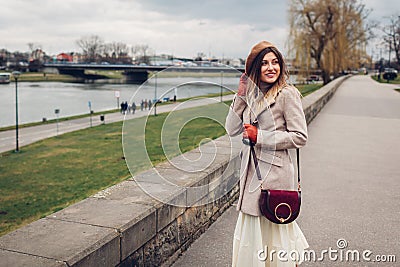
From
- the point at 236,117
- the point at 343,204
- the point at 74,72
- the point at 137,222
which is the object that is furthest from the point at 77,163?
the point at 74,72

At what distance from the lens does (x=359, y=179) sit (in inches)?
259

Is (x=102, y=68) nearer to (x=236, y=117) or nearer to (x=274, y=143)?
(x=236, y=117)

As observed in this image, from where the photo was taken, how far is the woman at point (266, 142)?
8.38 ft

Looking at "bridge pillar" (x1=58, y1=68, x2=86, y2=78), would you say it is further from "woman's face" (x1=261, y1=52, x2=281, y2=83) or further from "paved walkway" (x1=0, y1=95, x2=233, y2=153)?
"woman's face" (x1=261, y1=52, x2=281, y2=83)

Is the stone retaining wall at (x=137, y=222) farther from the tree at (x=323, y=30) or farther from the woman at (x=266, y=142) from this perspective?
the tree at (x=323, y=30)

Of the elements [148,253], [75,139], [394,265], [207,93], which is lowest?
[75,139]

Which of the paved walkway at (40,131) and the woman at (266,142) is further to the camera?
the paved walkway at (40,131)

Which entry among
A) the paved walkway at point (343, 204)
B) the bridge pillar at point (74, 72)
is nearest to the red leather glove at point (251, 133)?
the paved walkway at point (343, 204)

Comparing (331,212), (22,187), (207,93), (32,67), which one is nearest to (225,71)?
(207,93)

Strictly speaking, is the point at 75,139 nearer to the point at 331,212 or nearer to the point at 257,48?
the point at 331,212

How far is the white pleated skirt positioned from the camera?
2645mm

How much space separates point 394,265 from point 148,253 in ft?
6.54

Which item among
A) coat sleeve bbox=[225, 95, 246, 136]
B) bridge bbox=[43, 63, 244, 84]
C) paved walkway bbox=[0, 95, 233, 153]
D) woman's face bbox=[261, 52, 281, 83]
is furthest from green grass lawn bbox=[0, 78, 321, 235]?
bridge bbox=[43, 63, 244, 84]

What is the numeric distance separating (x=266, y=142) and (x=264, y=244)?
635 mm
